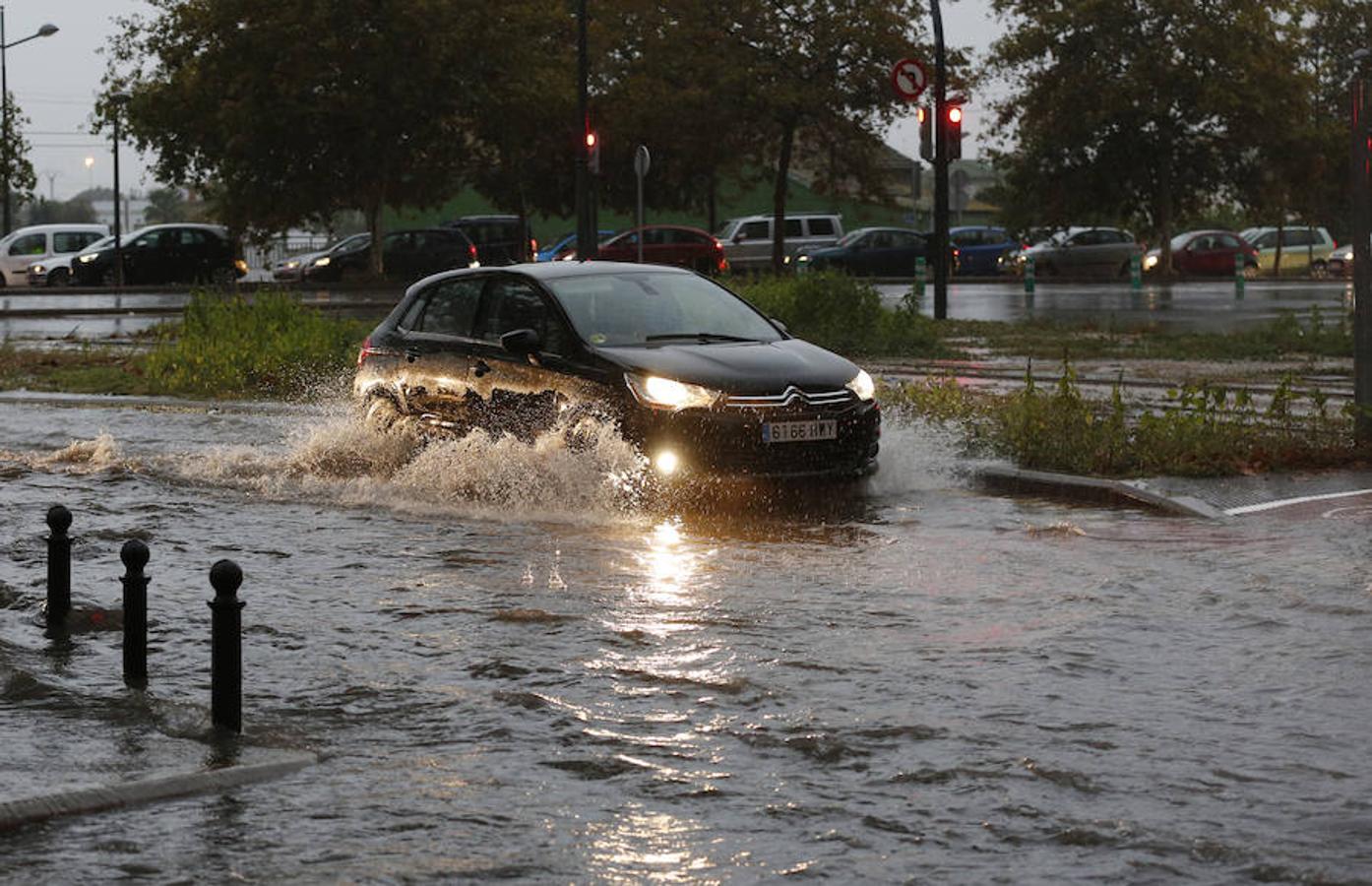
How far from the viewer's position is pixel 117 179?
173 feet

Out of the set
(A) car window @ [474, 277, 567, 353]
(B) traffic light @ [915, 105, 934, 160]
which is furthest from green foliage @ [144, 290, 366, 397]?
(B) traffic light @ [915, 105, 934, 160]

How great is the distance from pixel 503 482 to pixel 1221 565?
4.41 meters

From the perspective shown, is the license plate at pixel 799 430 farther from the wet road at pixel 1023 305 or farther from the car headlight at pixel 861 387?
the wet road at pixel 1023 305

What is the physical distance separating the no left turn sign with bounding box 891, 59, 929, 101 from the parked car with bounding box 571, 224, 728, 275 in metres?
19.4

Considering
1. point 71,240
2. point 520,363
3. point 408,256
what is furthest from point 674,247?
point 520,363

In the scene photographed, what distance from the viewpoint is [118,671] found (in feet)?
26.6

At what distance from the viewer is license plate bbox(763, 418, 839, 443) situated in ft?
39.7

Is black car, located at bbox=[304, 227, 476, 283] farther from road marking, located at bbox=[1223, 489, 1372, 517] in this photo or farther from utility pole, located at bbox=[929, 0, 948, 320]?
road marking, located at bbox=[1223, 489, 1372, 517]

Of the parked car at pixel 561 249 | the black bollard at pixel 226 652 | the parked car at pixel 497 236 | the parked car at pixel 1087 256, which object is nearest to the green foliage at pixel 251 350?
the black bollard at pixel 226 652

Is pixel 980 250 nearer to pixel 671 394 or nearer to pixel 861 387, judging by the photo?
pixel 861 387

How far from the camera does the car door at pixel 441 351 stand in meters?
13.6

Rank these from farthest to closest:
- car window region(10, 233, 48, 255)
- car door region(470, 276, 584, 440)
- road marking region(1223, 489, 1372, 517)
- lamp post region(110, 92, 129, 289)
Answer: car window region(10, 233, 48, 255)
lamp post region(110, 92, 129, 289)
car door region(470, 276, 584, 440)
road marking region(1223, 489, 1372, 517)

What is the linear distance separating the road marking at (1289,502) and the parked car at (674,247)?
1488 inches

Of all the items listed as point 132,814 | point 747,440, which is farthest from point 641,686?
point 747,440
